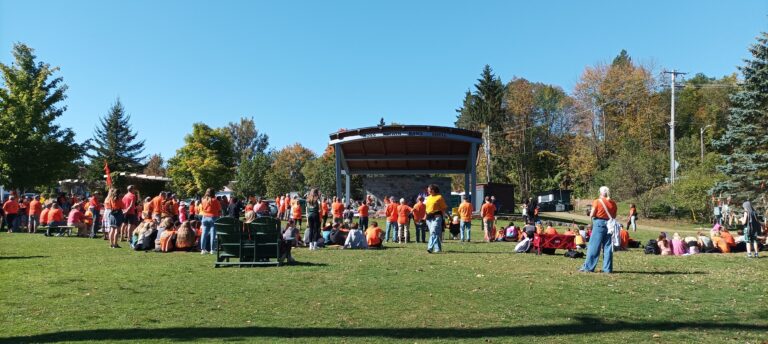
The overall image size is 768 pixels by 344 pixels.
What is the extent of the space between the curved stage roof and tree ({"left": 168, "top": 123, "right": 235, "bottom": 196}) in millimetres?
33452

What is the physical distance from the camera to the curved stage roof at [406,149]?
3191 centimetres

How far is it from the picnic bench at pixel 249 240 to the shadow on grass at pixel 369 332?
536cm

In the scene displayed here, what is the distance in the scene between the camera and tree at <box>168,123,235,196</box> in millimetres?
65250

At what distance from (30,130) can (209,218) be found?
2683 centimetres

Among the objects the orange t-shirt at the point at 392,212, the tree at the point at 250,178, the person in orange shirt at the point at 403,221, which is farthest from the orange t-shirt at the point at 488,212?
the tree at the point at 250,178

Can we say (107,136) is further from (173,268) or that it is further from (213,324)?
(213,324)

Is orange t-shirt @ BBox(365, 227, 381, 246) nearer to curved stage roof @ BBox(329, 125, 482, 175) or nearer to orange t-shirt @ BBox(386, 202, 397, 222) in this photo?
orange t-shirt @ BBox(386, 202, 397, 222)

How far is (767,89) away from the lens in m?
29.0

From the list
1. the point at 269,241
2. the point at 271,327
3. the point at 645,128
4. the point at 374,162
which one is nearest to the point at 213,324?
the point at 271,327

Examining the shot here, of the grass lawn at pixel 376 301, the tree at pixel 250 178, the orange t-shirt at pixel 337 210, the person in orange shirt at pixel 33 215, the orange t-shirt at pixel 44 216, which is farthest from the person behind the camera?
the tree at pixel 250 178

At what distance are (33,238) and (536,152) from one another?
58.4 meters

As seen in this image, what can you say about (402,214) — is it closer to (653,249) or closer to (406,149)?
(653,249)

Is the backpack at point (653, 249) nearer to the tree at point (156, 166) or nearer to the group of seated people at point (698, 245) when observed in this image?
the group of seated people at point (698, 245)

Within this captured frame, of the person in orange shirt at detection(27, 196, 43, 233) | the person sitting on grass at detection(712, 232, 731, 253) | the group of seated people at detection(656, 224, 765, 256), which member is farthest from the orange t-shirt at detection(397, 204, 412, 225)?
the person in orange shirt at detection(27, 196, 43, 233)
